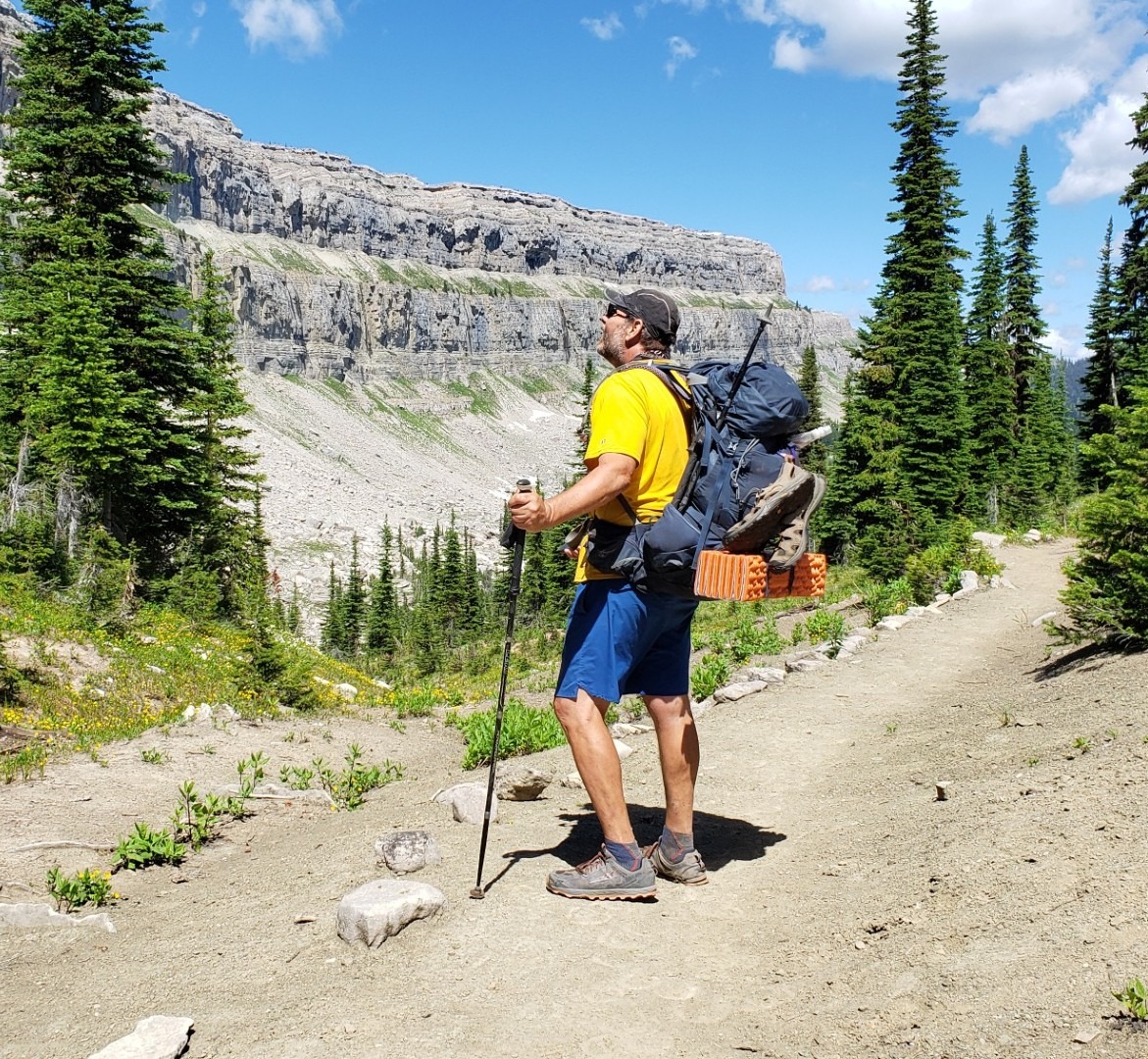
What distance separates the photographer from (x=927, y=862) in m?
4.22

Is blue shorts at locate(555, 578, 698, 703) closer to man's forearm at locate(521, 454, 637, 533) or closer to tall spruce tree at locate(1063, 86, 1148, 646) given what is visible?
man's forearm at locate(521, 454, 637, 533)

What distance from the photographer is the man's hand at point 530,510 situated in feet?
12.2

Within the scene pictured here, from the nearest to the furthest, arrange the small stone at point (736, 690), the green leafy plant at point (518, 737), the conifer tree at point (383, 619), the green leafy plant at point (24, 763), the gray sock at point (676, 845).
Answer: the gray sock at point (676, 845), the green leafy plant at point (24, 763), the green leafy plant at point (518, 737), the small stone at point (736, 690), the conifer tree at point (383, 619)

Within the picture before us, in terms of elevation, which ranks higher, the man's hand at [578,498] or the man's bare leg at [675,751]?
the man's hand at [578,498]

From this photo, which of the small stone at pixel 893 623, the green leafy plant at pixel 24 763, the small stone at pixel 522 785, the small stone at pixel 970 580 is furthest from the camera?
the small stone at pixel 970 580

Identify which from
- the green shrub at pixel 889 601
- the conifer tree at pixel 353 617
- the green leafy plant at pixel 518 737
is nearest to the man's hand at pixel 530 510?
the green leafy plant at pixel 518 737

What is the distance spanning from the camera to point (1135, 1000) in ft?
8.51

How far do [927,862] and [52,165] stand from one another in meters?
18.3

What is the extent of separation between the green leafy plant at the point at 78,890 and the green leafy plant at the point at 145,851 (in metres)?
0.44

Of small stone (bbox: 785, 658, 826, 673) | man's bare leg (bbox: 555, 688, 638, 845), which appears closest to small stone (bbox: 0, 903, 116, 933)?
man's bare leg (bbox: 555, 688, 638, 845)

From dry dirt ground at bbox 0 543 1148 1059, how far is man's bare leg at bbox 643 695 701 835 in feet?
1.41

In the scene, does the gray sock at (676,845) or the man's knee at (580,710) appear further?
the gray sock at (676,845)

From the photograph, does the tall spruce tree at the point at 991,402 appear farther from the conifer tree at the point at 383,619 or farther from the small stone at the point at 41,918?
the conifer tree at the point at 383,619

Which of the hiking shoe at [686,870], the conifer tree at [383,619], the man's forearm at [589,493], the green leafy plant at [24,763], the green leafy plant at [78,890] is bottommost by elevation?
the conifer tree at [383,619]
